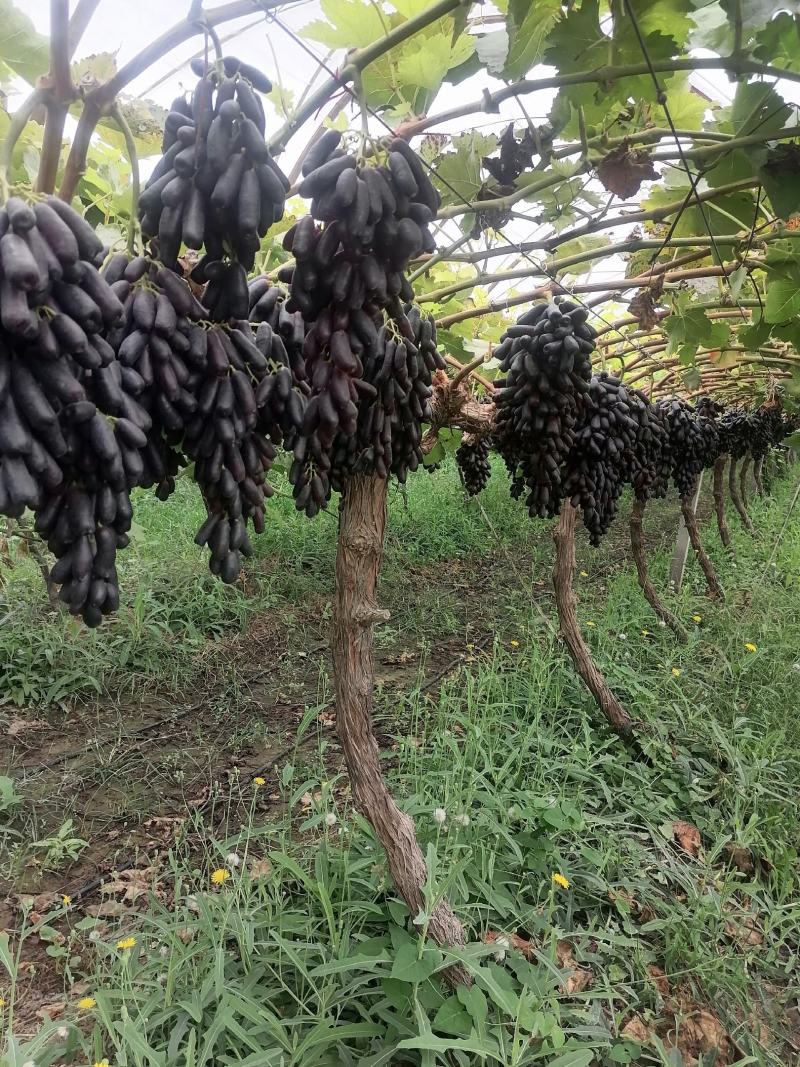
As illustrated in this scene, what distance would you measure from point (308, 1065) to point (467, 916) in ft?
2.23

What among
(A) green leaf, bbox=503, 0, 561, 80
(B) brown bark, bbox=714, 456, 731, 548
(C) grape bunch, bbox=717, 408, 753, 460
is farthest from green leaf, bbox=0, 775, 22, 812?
(B) brown bark, bbox=714, 456, 731, 548

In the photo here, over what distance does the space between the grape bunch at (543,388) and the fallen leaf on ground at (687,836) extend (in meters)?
1.62

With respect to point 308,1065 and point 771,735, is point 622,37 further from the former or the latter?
point 771,735

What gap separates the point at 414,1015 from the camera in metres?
1.76

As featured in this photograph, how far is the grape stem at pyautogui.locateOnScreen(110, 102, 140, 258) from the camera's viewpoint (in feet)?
2.67

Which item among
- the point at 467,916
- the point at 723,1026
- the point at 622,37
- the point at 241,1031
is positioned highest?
the point at 622,37

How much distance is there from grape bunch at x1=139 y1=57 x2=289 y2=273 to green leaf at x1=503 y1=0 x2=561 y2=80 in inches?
26.6

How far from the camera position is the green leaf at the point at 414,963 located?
1694mm

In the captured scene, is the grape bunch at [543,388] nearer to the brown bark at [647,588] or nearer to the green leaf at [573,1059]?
the green leaf at [573,1059]

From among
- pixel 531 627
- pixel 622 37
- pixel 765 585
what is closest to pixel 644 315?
pixel 622 37

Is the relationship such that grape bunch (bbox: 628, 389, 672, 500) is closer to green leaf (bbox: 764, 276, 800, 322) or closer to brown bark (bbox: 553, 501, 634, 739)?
brown bark (bbox: 553, 501, 634, 739)

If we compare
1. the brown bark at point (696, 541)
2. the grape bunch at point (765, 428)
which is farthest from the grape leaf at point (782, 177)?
the grape bunch at point (765, 428)

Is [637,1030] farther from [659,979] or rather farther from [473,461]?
[473,461]

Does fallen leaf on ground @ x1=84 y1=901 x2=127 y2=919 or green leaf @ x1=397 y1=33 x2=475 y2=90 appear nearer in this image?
green leaf @ x1=397 y1=33 x2=475 y2=90
